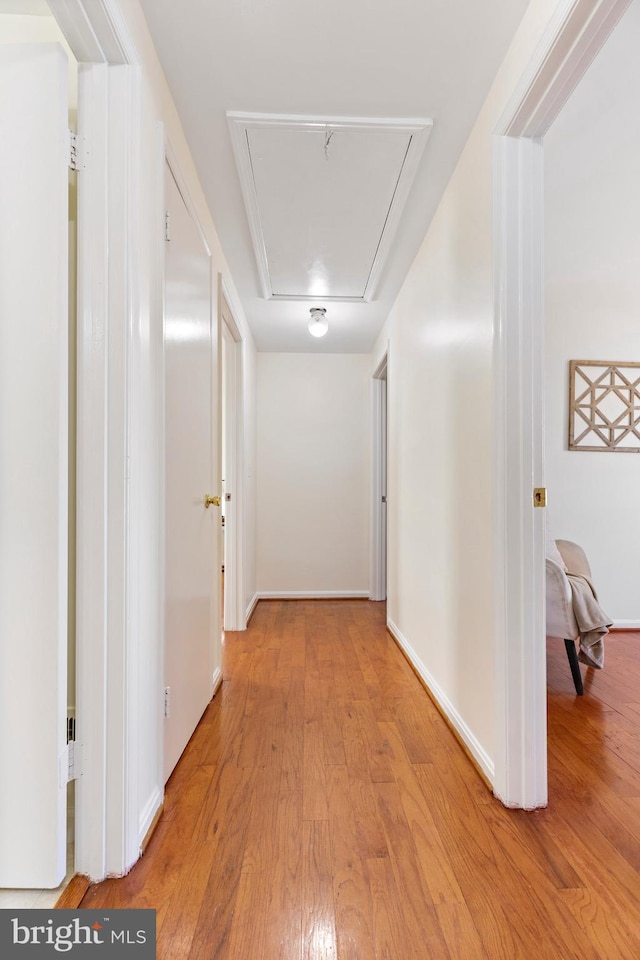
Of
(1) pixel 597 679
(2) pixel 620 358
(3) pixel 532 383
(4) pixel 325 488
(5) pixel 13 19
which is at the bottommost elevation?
(1) pixel 597 679

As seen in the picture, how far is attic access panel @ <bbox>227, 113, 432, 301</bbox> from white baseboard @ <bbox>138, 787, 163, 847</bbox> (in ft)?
7.21

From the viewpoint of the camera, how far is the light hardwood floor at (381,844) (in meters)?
1.08

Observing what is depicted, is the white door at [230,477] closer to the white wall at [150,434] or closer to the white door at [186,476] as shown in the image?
the white door at [186,476]

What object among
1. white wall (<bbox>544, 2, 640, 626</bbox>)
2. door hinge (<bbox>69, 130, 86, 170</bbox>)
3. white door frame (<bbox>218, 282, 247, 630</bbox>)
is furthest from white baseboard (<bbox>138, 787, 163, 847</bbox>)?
white wall (<bbox>544, 2, 640, 626</bbox>)

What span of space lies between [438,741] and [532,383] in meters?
1.38

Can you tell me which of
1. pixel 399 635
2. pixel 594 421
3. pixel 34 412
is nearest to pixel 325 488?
pixel 399 635

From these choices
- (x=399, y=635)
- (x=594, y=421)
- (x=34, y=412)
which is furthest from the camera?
(x=594, y=421)

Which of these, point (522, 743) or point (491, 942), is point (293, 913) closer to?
point (491, 942)

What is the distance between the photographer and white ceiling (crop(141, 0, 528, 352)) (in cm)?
139

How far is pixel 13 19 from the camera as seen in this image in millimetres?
1356

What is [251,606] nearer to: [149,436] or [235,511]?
[235,511]

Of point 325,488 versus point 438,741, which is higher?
point 325,488

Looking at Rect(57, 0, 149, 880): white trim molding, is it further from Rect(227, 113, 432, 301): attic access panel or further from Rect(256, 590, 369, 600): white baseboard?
Rect(256, 590, 369, 600): white baseboard

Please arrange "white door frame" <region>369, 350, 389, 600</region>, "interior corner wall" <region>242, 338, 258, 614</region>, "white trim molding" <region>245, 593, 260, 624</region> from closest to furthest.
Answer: "interior corner wall" <region>242, 338, 258, 614</region> → "white trim molding" <region>245, 593, 260, 624</region> → "white door frame" <region>369, 350, 389, 600</region>
